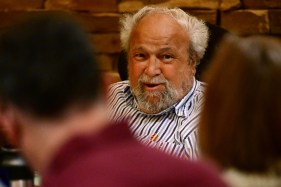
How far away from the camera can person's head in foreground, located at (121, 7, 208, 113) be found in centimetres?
276

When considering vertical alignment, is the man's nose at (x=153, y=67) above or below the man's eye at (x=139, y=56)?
below

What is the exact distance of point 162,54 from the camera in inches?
110

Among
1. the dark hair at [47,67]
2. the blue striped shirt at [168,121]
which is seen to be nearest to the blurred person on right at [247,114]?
the dark hair at [47,67]

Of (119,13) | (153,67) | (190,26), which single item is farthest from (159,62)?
(119,13)

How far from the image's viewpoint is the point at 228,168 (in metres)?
1.43

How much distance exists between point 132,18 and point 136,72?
0.23 meters

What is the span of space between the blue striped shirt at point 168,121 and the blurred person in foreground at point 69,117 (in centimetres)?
125

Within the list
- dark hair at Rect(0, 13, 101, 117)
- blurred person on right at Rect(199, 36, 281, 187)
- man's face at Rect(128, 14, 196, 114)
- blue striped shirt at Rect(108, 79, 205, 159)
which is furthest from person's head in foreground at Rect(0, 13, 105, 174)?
man's face at Rect(128, 14, 196, 114)

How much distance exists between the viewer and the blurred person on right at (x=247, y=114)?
1.39 m

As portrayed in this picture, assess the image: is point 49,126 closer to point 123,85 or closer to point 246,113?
point 246,113

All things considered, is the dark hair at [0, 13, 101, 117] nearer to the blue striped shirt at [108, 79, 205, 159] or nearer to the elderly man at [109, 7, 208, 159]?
the blue striped shirt at [108, 79, 205, 159]

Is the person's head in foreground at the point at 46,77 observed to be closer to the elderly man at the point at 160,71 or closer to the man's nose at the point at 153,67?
the elderly man at the point at 160,71

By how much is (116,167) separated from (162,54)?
5.59 feet

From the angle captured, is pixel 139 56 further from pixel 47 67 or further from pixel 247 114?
pixel 47 67
